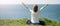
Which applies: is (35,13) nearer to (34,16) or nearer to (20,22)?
(34,16)

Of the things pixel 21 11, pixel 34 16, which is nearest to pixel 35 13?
pixel 34 16

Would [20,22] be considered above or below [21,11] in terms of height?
below

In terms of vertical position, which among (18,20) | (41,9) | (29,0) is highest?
(29,0)

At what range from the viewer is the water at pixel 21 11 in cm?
154

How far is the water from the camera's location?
154 cm

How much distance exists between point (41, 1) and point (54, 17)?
0.22 metres

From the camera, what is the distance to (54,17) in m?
1.55

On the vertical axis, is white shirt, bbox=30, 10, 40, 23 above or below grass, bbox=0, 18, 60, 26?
above

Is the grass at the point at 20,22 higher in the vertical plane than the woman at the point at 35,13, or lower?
lower

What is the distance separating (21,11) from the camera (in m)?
1.57

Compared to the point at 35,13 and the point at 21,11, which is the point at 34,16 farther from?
the point at 21,11

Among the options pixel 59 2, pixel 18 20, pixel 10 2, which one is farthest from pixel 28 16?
pixel 59 2

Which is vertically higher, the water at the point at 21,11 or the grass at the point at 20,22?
the water at the point at 21,11

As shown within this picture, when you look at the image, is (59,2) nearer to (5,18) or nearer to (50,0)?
(50,0)
